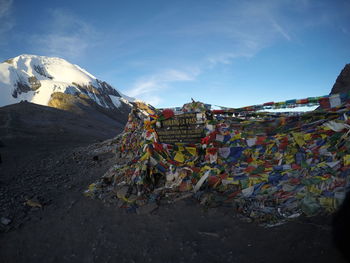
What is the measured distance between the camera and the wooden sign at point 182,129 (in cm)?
628

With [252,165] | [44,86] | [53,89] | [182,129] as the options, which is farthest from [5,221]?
[44,86]

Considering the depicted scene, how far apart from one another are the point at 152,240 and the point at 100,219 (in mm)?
1547

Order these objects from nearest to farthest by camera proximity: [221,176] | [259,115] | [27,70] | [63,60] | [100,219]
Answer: [100,219] → [221,176] → [259,115] → [27,70] → [63,60]

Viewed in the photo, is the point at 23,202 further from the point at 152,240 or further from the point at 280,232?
the point at 280,232

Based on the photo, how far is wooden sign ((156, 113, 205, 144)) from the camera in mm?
6277

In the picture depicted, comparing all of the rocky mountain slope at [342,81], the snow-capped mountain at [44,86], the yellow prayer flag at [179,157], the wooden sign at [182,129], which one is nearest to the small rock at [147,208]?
the yellow prayer flag at [179,157]

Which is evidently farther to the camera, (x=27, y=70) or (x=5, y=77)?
(x=27, y=70)

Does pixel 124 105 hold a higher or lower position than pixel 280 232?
higher

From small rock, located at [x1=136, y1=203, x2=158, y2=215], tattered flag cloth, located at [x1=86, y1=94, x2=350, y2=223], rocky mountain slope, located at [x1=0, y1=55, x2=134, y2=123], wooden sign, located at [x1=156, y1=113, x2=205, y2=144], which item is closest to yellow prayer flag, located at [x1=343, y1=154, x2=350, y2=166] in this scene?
tattered flag cloth, located at [x1=86, y1=94, x2=350, y2=223]

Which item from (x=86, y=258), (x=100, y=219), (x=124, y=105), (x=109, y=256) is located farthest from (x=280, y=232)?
(x=124, y=105)

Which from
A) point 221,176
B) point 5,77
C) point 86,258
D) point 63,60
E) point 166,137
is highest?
point 63,60

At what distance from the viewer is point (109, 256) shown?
11.3 ft

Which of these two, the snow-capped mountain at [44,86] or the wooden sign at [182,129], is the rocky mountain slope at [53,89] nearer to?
the snow-capped mountain at [44,86]

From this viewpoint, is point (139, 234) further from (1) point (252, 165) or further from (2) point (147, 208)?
(1) point (252, 165)
